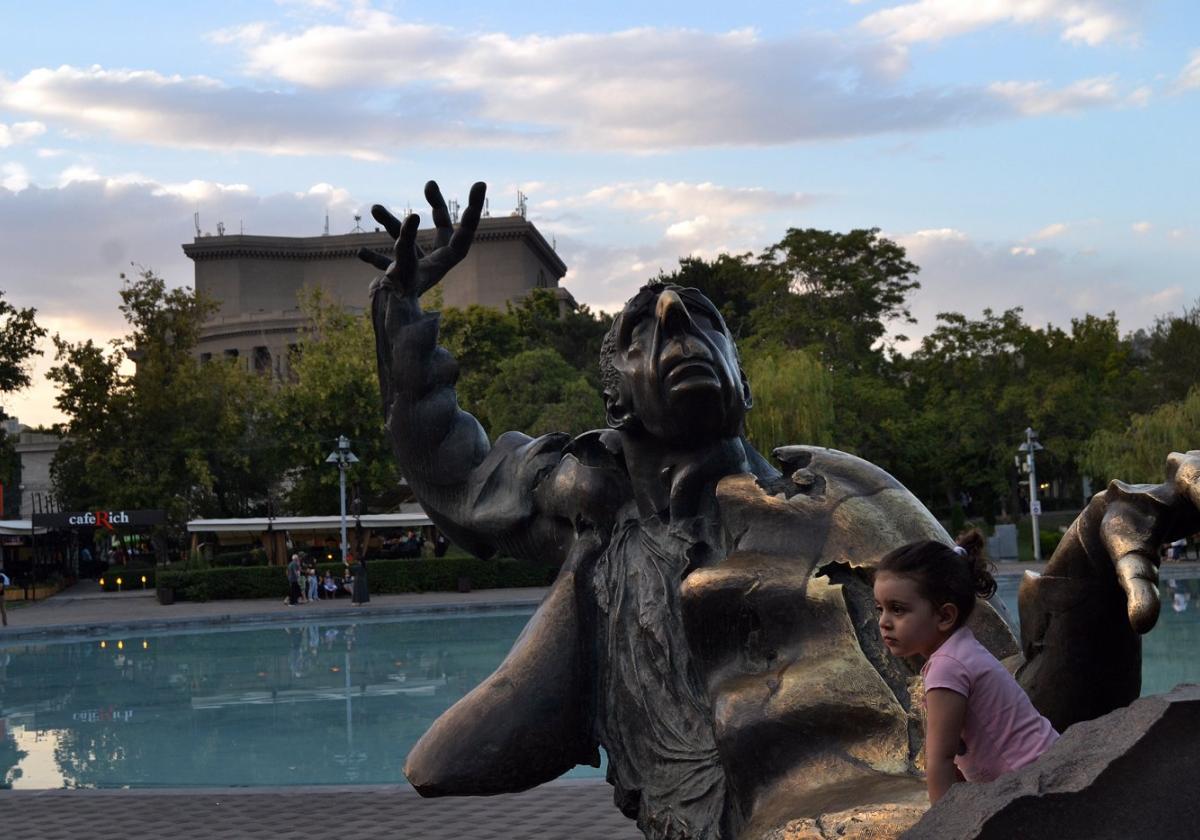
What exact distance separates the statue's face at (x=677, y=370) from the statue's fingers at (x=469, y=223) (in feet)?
1.63

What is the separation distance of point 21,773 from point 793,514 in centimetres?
1008

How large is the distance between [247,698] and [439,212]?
12.5m

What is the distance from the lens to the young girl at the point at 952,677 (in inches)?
86.9

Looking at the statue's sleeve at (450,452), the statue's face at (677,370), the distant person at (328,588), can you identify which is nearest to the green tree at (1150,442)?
the distant person at (328,588)

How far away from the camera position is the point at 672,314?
3.06 m

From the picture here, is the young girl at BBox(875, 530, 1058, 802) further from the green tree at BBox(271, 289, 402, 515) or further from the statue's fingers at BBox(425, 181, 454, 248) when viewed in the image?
the green tree at BBox(271, 289, 402, 515)

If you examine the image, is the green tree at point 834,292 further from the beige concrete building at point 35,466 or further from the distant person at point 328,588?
the beige concrete building at point 35,466

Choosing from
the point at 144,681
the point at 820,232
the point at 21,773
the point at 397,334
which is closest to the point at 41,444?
the point at 820,232

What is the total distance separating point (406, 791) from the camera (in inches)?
383

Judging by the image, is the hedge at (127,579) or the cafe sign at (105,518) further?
the hedge at (127,579)

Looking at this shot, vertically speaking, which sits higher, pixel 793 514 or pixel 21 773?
pixel 793 514

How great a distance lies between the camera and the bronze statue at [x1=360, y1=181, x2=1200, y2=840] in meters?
2.66

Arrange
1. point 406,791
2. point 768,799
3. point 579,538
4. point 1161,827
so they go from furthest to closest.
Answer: point 406,791
point 579,538
point 768,799
point 1161,827

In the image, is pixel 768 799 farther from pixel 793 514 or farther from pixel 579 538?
pixel 579 538
